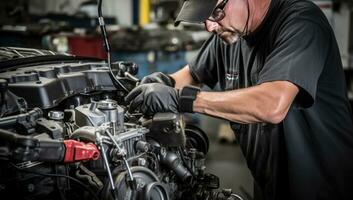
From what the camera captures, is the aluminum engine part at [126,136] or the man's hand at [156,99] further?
the man's hand at [156,99]

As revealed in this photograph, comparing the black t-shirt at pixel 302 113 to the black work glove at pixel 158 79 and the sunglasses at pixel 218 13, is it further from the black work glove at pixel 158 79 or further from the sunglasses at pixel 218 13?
the black work glove at pixel 158 79

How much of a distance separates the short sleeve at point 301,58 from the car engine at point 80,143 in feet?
1.21

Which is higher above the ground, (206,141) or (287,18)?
(287,18)

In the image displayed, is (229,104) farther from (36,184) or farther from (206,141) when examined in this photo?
(36,184)

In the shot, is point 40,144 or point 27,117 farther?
point 27,117

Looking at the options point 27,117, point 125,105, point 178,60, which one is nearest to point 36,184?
point 27,117

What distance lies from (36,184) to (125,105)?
0.51 meters

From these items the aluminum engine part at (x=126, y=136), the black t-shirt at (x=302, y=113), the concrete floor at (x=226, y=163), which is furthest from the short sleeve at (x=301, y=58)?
the concrete floor at (x=226, y=163)

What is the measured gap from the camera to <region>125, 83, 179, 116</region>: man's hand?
52.0 inches

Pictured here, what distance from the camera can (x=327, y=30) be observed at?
142cm

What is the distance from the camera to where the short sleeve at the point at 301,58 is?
1283 millimetres

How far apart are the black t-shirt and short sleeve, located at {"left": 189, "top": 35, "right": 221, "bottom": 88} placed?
A: 24 centimetres

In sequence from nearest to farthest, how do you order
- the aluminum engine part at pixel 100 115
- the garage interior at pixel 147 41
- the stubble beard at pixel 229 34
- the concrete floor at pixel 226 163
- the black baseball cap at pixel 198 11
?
the aluminum engine part at pixel 100 115 → the black baseball cap at pixel 198 11 → the stubble beard at pixel 229 34 → the concrete floor at pixel 226 163 → the garage interior at pixel 147 41

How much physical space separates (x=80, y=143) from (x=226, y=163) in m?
3.07
